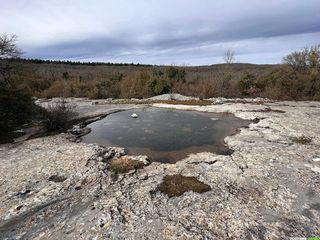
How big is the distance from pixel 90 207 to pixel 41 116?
11326mm

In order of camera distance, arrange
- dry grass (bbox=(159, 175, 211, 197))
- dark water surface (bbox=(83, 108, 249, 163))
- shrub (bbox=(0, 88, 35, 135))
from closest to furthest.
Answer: dry grass (bbox=(159, 175, 211, 197))
dark water surface (bbox=(83, 108, 249, 163))
shrub (bbox=(0, 88, 35, 135))

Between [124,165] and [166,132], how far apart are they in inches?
208

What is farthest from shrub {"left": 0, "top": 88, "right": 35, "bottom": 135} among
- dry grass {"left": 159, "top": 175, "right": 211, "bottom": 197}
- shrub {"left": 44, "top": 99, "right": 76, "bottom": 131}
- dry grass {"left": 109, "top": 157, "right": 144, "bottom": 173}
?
dry grass {"left": 159, "top": 175, "right": 211, "bottom": 197}

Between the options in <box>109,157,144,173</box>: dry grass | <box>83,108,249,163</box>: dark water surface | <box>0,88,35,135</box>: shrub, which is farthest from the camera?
<box>0,88,35,135</box>: shrub

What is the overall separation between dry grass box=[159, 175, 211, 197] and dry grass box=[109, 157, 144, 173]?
4.81 ft

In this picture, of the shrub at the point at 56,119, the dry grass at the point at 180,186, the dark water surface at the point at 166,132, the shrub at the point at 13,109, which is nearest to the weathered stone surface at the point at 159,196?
the dry grass at the point at 180,186

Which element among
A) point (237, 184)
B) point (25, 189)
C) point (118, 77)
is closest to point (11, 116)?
point (25, 189)

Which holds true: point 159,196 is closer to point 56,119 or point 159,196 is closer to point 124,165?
point 124,165

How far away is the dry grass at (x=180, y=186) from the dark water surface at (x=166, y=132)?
1.97m

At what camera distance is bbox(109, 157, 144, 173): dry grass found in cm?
909

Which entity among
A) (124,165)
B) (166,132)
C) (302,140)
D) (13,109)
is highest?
(13,109)

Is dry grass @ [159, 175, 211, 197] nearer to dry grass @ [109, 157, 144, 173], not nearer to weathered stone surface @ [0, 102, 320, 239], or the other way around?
weathered stone surface @ [0, 102, 320, 239]

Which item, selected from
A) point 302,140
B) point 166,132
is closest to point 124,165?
point 166,132

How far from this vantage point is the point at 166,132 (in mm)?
14281
